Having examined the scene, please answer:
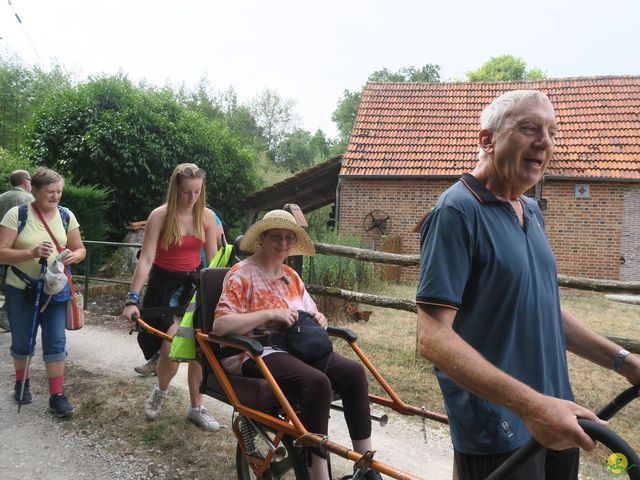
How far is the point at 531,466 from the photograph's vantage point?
153cm

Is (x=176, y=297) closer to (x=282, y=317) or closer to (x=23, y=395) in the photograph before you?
(x=23, y=395)

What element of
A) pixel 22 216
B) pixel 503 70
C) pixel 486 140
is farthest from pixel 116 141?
pixel 503 70

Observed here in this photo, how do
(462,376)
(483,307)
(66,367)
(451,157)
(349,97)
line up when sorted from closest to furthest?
(462,376)
(483,307)
(66,367)
(451,157)
(349,97)

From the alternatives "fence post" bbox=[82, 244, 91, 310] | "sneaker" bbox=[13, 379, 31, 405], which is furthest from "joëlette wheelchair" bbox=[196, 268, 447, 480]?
"fence post" bbox=[82, 244, 91, 310]

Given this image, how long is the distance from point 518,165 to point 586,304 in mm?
10938

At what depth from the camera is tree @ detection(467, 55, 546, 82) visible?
166ft

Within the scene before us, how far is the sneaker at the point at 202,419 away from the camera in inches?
162

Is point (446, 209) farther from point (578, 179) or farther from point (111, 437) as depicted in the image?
point (578, 179)

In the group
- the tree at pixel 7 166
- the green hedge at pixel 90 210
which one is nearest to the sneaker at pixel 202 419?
the green hedge at pixel 90 210

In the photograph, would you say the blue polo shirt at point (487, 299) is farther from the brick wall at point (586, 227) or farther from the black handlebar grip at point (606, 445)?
the brick wall at point (586, 227)

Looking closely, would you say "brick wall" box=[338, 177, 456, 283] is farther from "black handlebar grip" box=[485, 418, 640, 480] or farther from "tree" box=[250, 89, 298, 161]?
"tree" box=[250, 89, 298, 161]

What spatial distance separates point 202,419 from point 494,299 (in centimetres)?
317

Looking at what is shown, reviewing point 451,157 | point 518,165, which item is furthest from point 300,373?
point 451,157

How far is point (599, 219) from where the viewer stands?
44.3 feet
